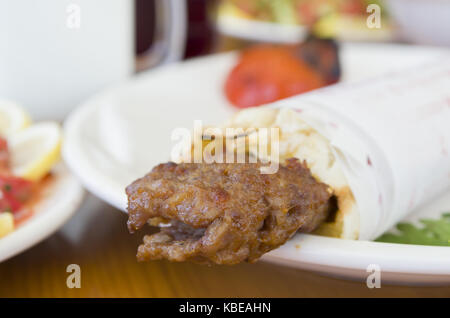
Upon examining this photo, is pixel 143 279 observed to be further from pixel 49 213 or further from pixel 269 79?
pixel 269 79

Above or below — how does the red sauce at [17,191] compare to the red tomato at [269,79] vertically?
below

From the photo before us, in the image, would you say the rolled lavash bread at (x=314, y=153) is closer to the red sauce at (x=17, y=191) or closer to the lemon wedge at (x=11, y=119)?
the red sauce at (x=17, y=191)

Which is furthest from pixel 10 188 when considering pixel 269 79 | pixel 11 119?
pixel 269 79

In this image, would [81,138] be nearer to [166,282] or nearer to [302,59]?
[166,282]

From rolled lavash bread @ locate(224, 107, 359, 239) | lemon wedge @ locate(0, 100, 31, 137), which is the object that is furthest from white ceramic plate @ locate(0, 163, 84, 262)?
rolled lavash bread @ locate(224, 107, 359, 239)

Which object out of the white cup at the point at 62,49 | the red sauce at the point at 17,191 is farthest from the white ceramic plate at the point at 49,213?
the white cup at the point at 62,49

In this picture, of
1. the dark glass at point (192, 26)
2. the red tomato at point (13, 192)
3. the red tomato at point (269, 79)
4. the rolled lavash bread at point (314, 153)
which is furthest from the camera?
the dark glass at point (192, 26)
